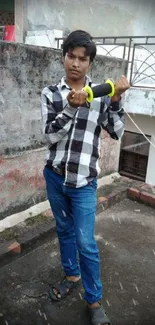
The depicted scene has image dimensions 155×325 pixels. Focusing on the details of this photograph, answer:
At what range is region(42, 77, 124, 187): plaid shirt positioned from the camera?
190cm

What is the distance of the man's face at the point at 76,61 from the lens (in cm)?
181

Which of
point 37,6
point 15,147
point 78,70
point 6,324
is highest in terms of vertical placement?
point 37,6

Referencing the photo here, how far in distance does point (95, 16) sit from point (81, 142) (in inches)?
314

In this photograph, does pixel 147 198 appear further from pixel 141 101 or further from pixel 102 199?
pixel 141 101

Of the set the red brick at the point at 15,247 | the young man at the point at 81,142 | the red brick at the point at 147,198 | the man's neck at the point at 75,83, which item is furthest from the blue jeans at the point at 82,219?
the red brick at the point at 147,198

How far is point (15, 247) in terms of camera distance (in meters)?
2.74

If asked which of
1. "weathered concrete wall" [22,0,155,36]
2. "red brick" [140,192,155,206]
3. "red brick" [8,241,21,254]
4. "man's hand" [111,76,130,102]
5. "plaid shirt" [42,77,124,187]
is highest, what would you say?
"weathered concrete wall" [22,0,155,36]

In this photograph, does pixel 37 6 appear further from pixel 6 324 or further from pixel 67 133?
pixel 6 324

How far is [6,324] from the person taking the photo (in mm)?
2098

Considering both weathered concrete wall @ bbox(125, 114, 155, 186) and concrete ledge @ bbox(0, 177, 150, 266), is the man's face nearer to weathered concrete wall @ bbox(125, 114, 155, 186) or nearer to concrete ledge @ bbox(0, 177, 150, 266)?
concrete ledge @ bbox(0, 177, 150, 266)

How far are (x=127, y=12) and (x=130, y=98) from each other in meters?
4.96

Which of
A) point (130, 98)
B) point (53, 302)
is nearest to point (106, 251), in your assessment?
point (53, 302)

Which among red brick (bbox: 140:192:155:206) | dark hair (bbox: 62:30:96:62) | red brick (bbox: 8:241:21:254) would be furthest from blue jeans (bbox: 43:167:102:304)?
red brick (bbox: 140:192:155:206)

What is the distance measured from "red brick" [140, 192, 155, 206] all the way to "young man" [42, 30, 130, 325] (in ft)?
6.67
